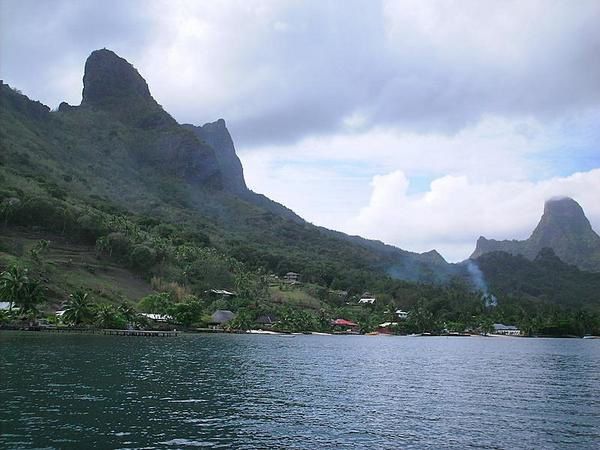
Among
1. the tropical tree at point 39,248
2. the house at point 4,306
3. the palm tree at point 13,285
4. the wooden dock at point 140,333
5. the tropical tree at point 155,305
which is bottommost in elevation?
the wooden dock at point 140,333

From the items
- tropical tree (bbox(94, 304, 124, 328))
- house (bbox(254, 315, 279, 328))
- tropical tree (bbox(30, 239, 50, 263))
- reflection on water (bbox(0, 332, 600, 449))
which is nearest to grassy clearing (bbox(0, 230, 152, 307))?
tropical tree (bbox(30, 239, 50, 263))

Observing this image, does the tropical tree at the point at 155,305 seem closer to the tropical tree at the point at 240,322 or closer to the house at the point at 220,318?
the house at the point at 220,318

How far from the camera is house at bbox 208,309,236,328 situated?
177 metres

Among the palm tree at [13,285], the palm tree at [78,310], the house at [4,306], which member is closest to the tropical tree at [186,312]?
the palm tree at [78,310]

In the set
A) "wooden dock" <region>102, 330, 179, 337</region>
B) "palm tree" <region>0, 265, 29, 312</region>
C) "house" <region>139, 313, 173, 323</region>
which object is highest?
"palm tree" <region>0, 265, 29, 312</region>

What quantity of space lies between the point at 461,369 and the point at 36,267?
128 m

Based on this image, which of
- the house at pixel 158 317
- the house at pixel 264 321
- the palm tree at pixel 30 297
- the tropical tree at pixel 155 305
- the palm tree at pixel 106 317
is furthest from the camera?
the house at pixel 264 321

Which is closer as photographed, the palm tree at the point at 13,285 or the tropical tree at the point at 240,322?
the palm tree at the point at 13,285

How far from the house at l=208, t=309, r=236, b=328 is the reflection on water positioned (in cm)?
9916

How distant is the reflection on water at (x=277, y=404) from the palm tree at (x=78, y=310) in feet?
170

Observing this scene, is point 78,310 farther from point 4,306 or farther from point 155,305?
point 155,305

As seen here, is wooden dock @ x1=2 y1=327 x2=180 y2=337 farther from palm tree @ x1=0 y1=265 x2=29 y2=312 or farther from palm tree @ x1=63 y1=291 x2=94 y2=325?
palm tree @ x1=0 y1=265 x2=29 y2=312

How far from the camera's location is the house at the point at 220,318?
176875 mm

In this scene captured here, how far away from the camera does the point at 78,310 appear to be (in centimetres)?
12850
